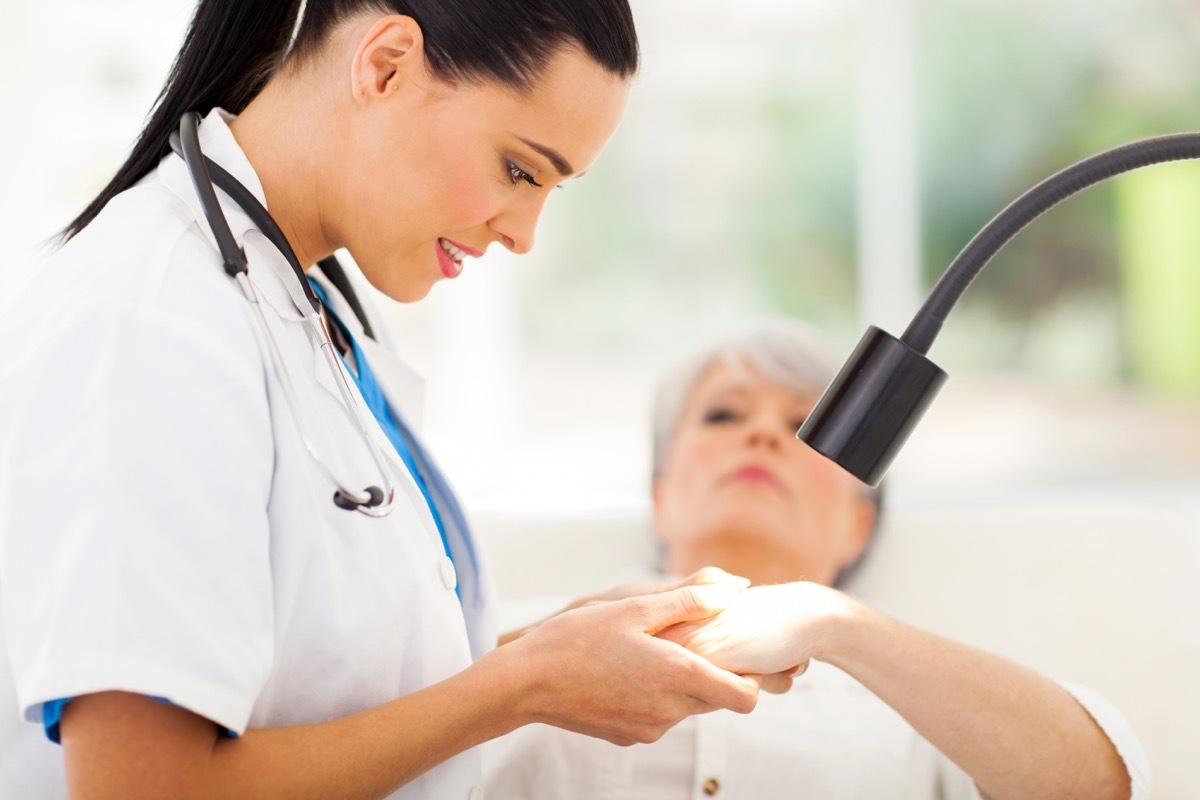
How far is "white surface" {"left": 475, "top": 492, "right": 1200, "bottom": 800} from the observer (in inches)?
67.0

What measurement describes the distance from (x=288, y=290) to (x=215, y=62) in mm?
293

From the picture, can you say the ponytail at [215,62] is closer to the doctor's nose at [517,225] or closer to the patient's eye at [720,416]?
the doctor's nose at [517,225]

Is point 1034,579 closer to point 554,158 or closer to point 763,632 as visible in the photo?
point 763,632

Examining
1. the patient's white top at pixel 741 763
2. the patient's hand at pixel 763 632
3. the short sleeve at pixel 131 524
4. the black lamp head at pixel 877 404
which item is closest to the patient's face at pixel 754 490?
the patient's white top at pixel 741 763

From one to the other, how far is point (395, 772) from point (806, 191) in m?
3.52

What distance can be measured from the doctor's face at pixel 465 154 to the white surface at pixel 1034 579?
2.52 ft

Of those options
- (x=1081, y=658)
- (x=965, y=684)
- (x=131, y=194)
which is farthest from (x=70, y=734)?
(x=1081, y=658)

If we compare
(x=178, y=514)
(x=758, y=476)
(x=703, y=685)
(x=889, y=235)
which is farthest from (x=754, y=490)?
(x=889, y=235)

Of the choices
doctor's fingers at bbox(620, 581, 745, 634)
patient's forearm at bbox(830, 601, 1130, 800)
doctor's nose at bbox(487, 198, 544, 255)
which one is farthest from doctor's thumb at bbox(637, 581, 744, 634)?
doctor's nose at bbox(487, 198, 544, 255)

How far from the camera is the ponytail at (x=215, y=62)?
1150 millimetres

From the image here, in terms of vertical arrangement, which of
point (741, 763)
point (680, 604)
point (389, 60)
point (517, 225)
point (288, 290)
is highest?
point (389, 60)

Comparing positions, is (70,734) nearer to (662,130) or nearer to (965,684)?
(965,684)

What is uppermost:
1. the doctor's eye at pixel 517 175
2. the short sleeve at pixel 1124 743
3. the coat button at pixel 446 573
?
the doctor's eye at pixel 517 175

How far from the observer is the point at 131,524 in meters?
0.80
